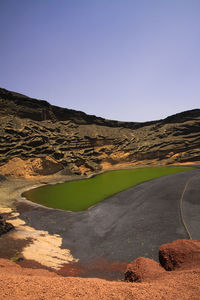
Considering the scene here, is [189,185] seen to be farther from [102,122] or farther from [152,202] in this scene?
[102,122]

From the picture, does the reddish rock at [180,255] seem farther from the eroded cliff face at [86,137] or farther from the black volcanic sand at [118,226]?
the eroded cliff face at [86,137]

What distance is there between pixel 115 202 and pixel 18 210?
7.34 m

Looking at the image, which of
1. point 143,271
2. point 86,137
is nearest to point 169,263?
point 143,271

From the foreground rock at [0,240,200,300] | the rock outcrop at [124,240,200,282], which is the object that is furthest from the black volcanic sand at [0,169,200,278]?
the foreground rock at [0,240,200,300]

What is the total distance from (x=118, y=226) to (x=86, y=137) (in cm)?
2408

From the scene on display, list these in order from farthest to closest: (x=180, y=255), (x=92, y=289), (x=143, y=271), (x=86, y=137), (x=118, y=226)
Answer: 1. (x=86, y=137)
2. (x=118, y=226)
3. (x=180, y=255)
4. (x=143, y=271)
5. (x=92, y=289)

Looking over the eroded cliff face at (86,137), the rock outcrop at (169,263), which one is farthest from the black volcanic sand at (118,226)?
the eroded cliff face at (86,137)

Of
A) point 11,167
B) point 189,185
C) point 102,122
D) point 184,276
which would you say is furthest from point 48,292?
point 102,122

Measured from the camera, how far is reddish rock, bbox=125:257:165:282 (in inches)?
122

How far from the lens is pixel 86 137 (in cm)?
3172

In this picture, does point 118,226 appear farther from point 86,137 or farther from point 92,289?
point 86,137

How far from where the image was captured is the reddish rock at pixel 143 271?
309cm

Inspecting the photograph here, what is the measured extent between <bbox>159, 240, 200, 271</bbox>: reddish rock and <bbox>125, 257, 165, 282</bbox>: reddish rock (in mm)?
437

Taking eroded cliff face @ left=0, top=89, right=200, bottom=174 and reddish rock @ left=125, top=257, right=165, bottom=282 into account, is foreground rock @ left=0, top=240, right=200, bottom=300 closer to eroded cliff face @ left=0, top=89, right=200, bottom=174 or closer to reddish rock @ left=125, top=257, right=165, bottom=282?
reddish rock @ left=125, top=257, right=165, bottom=282
